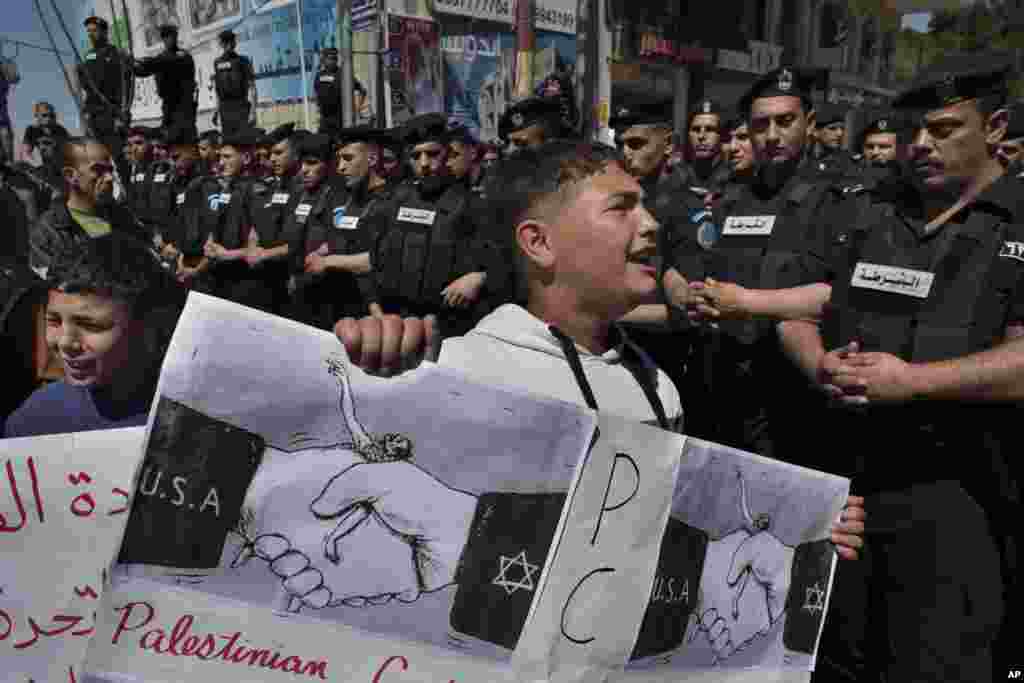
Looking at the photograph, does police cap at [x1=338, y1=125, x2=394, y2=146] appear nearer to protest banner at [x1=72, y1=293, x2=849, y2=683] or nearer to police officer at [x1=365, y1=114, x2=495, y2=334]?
police officer at [x1=365, y1=114, x2=495, y2=334]

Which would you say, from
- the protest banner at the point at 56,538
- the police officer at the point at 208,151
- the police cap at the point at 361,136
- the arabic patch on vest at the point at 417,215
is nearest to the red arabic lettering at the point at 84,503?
the protest banner at the point at 56,538

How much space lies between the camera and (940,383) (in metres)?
2.18

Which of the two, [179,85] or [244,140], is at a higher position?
[179,85]

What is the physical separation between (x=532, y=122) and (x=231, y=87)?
8854mm

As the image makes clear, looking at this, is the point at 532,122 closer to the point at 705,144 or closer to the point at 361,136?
the point at 705,144

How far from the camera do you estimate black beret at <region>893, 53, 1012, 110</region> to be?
2537 mm

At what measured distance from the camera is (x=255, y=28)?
51.2ft

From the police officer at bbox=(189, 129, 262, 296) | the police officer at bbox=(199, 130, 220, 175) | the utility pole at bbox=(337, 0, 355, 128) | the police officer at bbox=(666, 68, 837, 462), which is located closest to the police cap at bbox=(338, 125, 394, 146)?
the police officer at bbox=(189, 129, 262, 296)

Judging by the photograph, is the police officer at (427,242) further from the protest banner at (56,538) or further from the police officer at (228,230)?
the protest banner at (56,538)

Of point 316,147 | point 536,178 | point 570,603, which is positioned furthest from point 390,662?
point 316,147

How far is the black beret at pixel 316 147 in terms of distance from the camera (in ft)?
23.7

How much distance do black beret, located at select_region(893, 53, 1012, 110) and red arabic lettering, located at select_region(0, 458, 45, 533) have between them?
2329mm

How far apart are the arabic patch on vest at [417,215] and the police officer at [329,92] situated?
6.14m

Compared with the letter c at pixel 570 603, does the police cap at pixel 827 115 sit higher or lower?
higher
